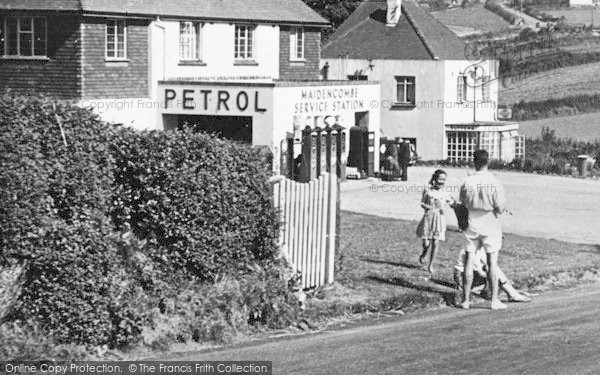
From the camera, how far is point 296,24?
4681 cm

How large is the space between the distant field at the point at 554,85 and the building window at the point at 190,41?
34.4 m

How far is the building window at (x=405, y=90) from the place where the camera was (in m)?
57.2

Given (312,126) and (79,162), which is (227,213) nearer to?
(79,162)

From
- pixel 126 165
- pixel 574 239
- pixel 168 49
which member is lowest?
pixel 574 239

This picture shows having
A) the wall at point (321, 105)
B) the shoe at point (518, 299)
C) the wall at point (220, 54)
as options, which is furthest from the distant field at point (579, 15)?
the shoe at point (518, 299)

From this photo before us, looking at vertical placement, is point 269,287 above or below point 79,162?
below

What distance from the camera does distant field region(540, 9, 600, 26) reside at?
351ft

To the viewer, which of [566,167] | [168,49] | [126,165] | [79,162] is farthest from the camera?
[566,167]

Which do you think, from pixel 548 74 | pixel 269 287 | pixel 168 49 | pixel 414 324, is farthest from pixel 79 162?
pixel 548 74

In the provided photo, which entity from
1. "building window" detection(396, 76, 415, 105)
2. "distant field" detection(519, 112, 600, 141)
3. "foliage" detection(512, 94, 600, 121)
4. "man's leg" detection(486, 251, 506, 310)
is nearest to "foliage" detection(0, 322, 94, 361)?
"man's leg" detection(486, 251, 506, 310)

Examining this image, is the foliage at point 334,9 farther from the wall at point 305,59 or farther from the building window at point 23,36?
the building window at point 23,36

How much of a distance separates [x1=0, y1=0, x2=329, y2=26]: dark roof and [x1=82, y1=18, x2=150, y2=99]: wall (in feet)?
1.51

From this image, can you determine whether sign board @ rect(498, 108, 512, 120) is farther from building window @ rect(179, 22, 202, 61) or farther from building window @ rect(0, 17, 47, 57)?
building window @ rect(0, 17, 47, 57)

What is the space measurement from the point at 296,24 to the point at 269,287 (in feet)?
113
